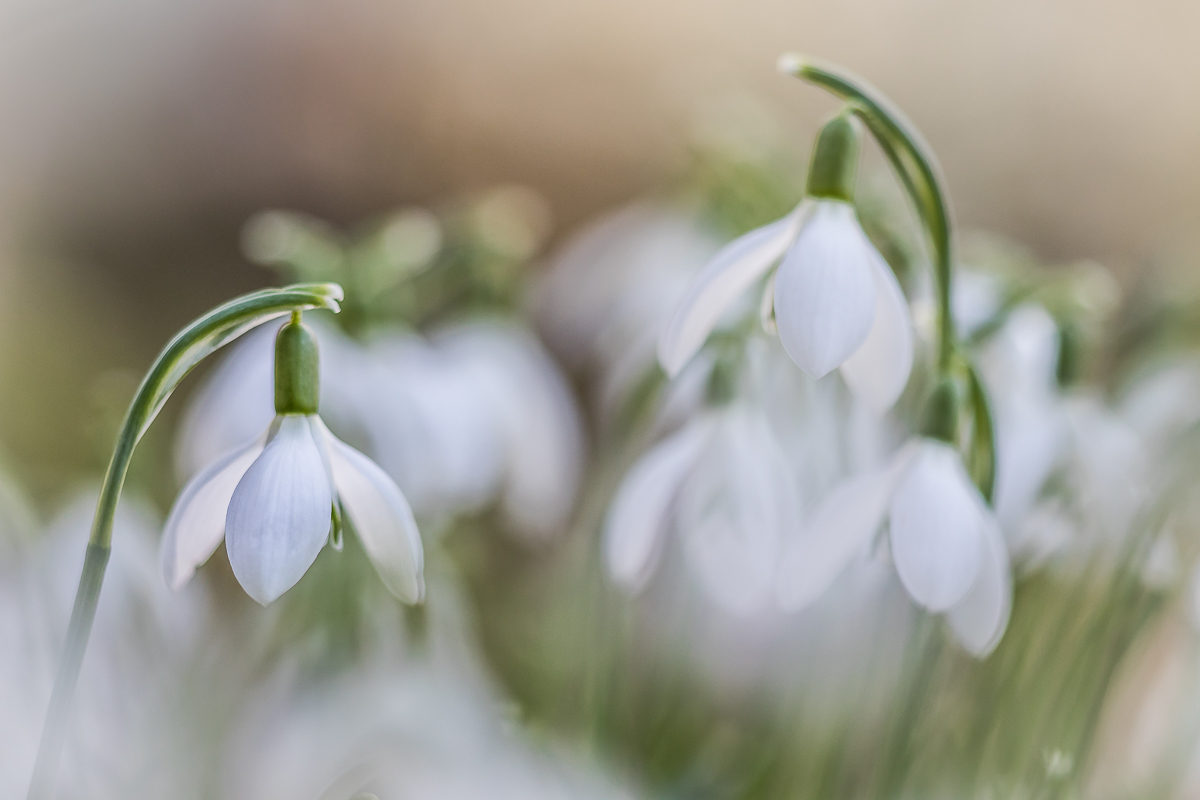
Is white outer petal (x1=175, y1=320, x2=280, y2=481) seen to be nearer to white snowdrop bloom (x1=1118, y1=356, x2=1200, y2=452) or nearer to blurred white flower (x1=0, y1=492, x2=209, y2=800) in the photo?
blurred white flower (x1=0, y1=492, x2=209, y2=800)

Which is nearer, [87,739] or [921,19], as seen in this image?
[87,739]

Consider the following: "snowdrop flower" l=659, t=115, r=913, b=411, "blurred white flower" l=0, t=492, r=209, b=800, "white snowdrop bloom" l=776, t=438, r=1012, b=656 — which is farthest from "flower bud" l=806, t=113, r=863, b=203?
"blurred white flower" l=0, t=492, r=209, b=800

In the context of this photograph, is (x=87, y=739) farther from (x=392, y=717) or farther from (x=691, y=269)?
(x=691, y=269)

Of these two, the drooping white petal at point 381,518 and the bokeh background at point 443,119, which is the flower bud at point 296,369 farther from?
the bokeh background at point 443,119

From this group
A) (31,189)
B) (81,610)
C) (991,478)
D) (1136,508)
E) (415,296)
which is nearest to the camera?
(81,610)

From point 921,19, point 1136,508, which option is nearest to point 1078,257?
point 921,19

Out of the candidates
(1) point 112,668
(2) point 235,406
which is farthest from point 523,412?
(1) point 112,668

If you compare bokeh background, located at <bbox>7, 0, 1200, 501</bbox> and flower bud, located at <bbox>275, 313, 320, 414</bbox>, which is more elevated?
bokeh background, located at <bbox>7, 0, 1200, 501</bbox>
